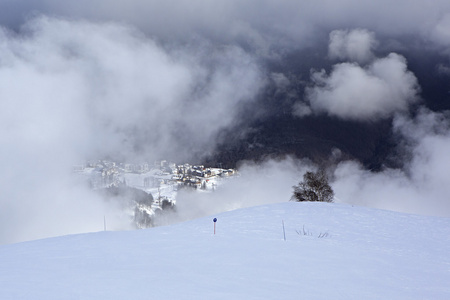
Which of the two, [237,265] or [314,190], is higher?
[314,190]

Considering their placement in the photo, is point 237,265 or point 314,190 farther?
point 314,190

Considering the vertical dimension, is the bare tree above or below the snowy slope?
above

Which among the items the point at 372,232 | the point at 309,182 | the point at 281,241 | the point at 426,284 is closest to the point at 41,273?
the point at 281,241

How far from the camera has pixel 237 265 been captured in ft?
22.6

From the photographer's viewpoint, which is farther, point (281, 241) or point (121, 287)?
point (281, 241)

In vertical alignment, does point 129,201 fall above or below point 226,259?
above

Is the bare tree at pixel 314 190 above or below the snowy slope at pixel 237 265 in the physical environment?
above

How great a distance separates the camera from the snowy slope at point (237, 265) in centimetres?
522

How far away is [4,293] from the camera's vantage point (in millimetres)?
4926

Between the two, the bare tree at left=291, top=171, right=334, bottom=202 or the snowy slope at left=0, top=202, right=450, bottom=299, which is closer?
the snowy slope at left=0, top=202, right=450, bottom=299

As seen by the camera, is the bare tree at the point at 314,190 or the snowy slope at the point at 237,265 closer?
the snowy slope at the point at 237,265

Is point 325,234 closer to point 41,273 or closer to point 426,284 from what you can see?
point 426,284

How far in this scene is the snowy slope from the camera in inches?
205

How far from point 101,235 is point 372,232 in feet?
35.9
